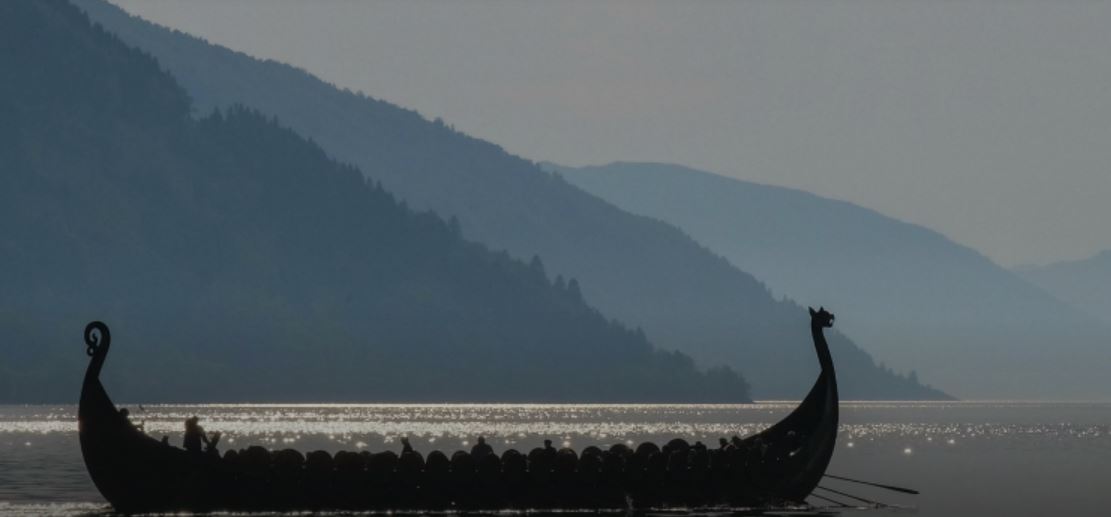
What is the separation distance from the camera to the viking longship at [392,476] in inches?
2901

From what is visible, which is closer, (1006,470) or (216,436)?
(216,436)

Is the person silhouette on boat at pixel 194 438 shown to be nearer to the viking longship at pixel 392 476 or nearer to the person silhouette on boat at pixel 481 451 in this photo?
the viking longship at pixel 392 476

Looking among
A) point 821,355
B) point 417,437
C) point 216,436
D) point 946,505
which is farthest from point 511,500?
point 417,437

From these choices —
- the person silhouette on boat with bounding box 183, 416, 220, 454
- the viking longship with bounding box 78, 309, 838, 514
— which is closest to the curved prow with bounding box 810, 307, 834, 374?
the viking longship with bounding box 78, 309, 838, 514

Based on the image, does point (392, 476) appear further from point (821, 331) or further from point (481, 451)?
point (821, 331)

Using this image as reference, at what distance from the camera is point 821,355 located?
8731cm

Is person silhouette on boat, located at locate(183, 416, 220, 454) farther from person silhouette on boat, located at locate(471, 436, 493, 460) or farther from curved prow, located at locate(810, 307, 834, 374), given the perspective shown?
curved prow, located at locate(810, 307, 834, 374)

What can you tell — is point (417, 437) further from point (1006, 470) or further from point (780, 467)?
point (780, 467)

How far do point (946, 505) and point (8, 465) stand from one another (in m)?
57.1

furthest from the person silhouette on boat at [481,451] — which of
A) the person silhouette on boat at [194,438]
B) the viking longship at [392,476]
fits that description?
the person silhouette on boat at [194,438]

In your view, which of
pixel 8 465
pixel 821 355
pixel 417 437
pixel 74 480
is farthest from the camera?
pixel 417 437

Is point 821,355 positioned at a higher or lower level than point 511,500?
higher

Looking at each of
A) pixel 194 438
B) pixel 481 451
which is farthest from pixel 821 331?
pixel 194 438

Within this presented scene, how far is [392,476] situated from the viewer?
7475 centimetres
